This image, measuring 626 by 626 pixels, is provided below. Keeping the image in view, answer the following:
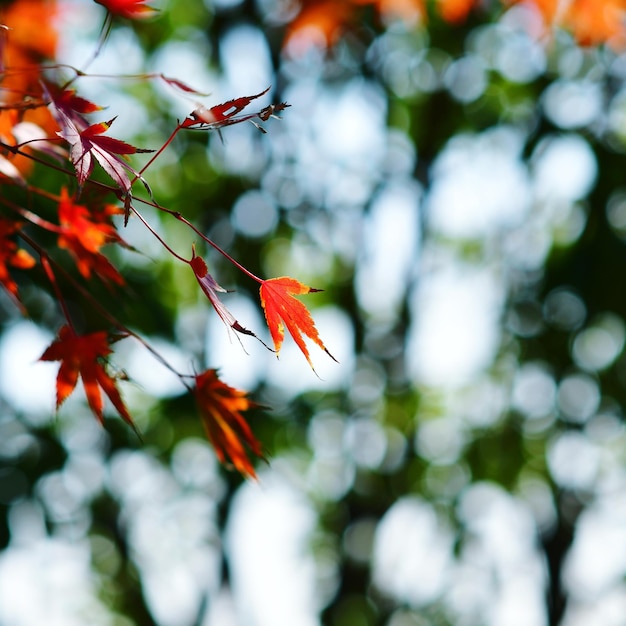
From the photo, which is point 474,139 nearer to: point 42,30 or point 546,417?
point 546,417

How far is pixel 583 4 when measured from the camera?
2.61 meters

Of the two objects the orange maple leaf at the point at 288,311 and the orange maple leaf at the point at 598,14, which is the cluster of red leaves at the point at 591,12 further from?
the orange maple leaf at the point at 288,311

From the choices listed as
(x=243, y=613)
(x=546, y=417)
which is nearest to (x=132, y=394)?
(x=243, y=613)

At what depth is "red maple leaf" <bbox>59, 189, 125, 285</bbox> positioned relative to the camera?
3.24 feet

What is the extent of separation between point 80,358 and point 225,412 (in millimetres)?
223

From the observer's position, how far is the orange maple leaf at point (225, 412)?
0.94 meters

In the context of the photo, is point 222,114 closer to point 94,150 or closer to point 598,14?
point 94,150

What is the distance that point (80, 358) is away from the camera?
949mm

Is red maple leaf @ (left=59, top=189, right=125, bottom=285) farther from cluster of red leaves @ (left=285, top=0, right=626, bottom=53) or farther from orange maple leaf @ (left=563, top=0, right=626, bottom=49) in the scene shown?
orange maple leaf @ (left=563, top=0, right=626, bottom=49)

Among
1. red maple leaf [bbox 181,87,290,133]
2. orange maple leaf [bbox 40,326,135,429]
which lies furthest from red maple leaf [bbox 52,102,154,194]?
orange maple leaf [bbox 40,326,135,429]

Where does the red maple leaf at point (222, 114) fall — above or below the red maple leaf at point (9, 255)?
above

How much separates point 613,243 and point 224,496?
10.8 ft

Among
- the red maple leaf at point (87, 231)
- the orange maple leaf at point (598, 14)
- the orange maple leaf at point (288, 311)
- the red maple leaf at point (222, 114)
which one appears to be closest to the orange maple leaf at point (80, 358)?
the red maple leaf at point (87, 231)

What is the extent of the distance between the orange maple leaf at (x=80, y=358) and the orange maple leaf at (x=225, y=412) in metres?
0.14
